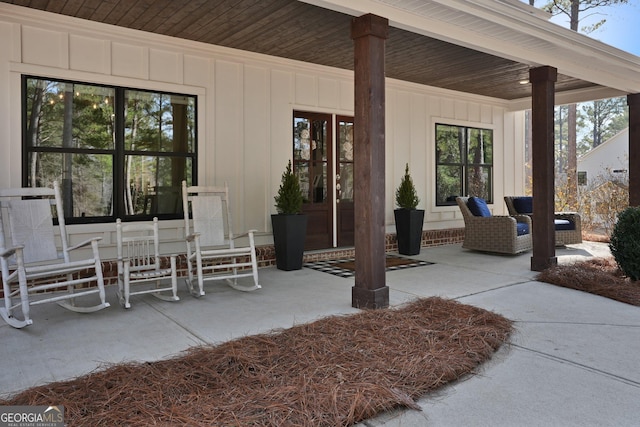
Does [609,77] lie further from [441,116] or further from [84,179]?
[84,179]

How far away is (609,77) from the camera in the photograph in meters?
6.49

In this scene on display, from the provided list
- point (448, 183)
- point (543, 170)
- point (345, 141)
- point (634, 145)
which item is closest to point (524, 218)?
point (448, 183)

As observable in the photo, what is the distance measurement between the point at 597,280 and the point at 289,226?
3396 mm

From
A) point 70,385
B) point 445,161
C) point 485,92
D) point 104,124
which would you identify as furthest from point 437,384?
point 485,92

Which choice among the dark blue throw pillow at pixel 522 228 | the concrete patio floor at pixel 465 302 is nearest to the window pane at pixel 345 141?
the concrete patio floor at pixel 465 302

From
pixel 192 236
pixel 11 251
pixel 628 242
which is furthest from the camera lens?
pixel 628 242

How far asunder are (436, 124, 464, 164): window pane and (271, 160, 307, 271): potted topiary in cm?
356

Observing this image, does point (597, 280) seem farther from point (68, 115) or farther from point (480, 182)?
point (68, 115)

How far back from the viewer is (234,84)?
5523 mm

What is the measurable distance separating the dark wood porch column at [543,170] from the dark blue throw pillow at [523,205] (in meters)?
2.46

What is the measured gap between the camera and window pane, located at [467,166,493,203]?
27.8ft

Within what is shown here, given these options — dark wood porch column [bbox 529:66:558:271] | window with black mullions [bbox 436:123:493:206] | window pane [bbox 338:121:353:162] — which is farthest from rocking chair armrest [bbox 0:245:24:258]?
window with black mullions [bbox 436:123:493:206]

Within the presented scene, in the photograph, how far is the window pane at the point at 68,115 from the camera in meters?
4.33

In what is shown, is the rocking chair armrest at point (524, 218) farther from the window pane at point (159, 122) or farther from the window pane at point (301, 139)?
the window pane at point (159, 122)
